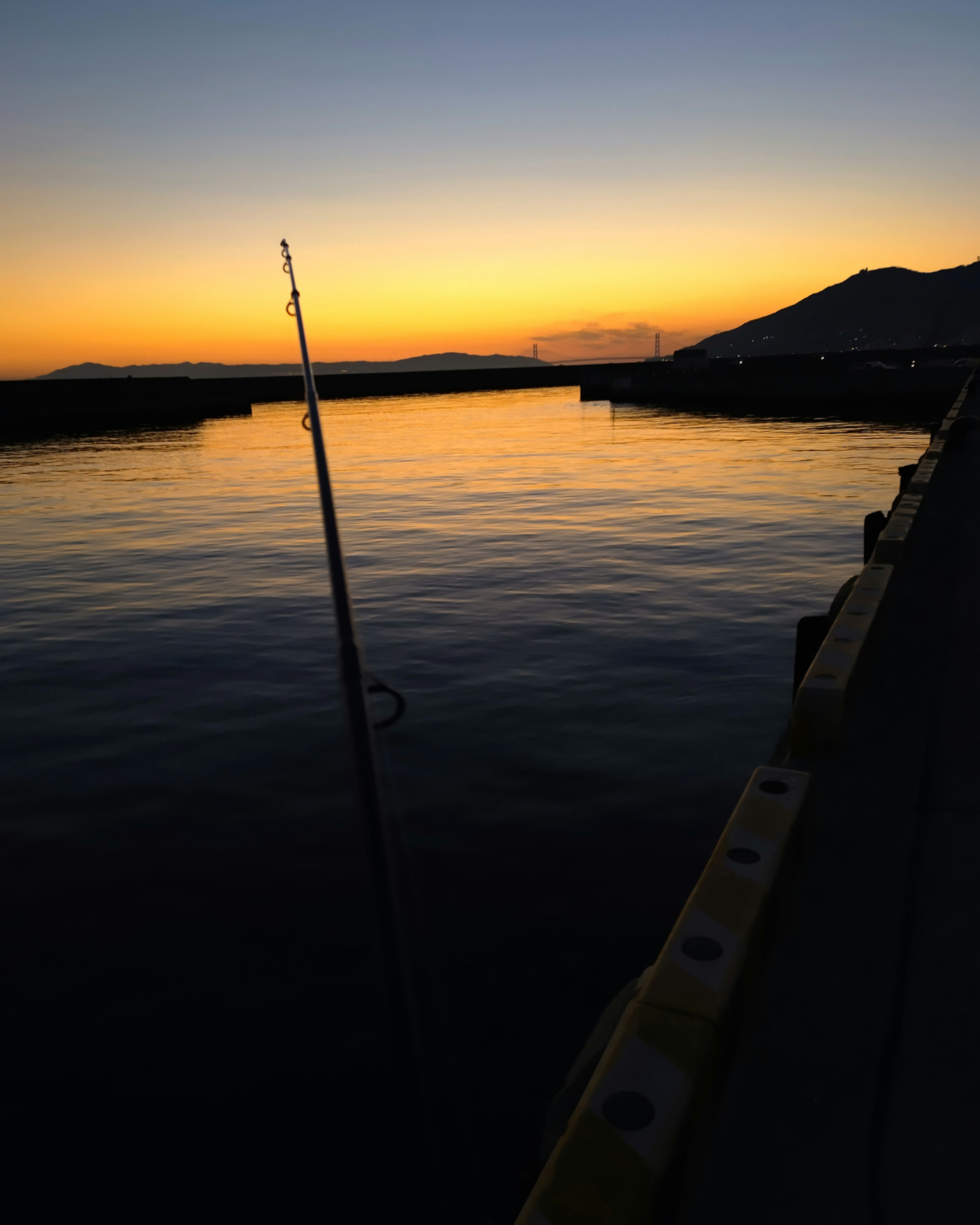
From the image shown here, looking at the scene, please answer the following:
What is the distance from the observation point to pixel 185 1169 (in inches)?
149

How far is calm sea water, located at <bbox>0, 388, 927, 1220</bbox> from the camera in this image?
15.0ft

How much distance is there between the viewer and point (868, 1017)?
2229mm

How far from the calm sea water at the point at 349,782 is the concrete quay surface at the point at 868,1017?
1.79 m

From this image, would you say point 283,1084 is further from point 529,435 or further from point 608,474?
point 529,435

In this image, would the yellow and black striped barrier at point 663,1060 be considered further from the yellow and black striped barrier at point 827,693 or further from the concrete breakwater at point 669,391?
the concrete breakwater at point 669,391

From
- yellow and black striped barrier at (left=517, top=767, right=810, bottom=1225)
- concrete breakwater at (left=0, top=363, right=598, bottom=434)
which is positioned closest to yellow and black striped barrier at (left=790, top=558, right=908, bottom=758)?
yellow and black striped barrier at (left=517, top=767, right=810, bottom=1225)

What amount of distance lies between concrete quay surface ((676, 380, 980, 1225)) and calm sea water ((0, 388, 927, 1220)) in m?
1.79

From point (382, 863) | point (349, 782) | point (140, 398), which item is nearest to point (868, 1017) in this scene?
point (382, 863)

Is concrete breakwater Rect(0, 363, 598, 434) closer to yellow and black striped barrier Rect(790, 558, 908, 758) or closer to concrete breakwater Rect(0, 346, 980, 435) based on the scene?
concrete breakwater Rect(0, 346, 980, 435)

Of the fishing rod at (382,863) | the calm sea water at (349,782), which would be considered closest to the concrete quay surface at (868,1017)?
the fishing rod at (382,863)

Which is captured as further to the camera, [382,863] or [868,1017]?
[868,1017]

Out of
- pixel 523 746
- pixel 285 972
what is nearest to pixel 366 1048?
pixel 285 972

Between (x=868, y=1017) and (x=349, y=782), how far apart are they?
5514 mm

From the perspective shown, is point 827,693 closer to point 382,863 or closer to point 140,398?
point 382,863
